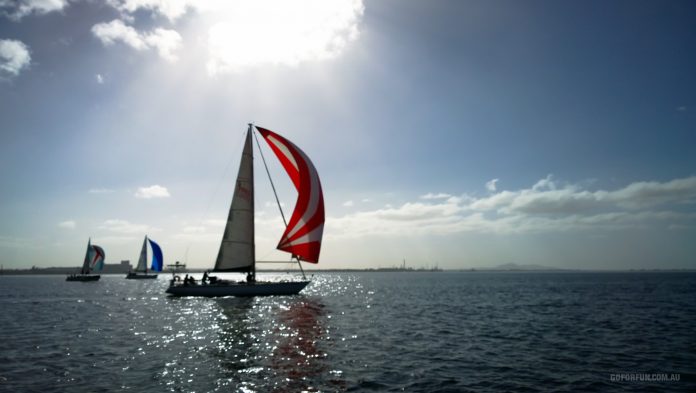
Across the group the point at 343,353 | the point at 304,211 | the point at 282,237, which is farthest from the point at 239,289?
the point at 343,353

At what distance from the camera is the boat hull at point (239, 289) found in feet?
120

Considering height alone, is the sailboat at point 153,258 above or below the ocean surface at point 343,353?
above

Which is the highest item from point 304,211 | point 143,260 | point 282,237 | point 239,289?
point 304,211

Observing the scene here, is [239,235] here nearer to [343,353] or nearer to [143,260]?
[343,353]

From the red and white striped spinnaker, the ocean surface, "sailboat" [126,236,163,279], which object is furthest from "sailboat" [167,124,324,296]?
"sailboat" [126,236,163,279]

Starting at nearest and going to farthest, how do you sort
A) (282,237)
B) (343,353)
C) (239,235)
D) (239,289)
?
(343,353)
(239,289)
(282,237)
(239,235)

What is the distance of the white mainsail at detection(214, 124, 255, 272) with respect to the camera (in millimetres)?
37719

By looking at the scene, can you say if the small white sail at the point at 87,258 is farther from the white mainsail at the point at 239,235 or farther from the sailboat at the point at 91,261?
the white mainsail at the point at 239,235

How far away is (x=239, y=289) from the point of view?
120ft

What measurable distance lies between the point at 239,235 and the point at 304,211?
6558 mm

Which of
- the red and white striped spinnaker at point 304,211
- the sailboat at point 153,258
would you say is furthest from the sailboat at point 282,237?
the sailboat at point 153,258

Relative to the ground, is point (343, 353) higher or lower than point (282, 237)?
lower

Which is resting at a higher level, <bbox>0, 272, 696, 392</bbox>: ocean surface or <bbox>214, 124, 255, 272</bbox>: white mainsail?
<bbox>214, 124, 255, 272</bbox>: white mainsail

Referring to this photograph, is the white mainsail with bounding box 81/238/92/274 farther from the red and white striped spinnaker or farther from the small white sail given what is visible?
the red and white striped spinnaker
